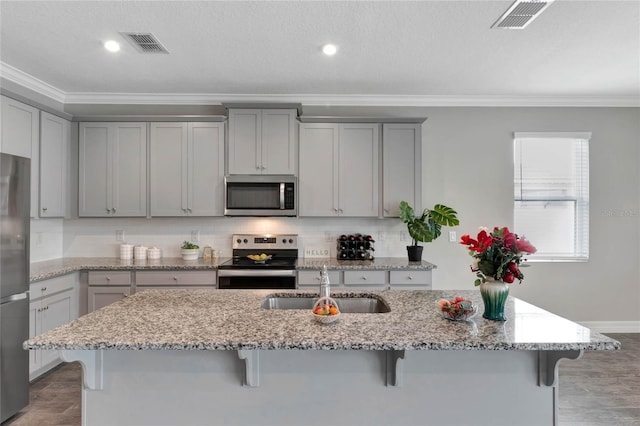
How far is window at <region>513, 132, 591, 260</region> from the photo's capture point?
4398 mm

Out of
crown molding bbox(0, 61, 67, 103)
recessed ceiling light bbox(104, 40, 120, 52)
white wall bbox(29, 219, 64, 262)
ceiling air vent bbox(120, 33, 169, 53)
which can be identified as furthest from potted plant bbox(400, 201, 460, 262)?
crown molding bbox(0, 61, 67, 103)

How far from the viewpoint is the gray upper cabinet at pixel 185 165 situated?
3.97m

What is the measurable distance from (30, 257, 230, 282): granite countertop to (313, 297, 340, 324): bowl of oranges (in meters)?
2.15

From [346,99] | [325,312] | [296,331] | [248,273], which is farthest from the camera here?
[346,99]

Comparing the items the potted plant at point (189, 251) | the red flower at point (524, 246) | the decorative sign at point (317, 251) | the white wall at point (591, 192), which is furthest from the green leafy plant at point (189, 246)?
the red flower at point (524, 246)

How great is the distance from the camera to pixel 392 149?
4.00 metres

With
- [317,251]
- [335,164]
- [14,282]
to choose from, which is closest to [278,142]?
[335,164]

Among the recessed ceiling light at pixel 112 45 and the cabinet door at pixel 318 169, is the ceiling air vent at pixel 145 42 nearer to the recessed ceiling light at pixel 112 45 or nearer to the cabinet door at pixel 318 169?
the recessed ceiling light at pixel 112 45

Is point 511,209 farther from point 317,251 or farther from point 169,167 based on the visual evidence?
point 169,167

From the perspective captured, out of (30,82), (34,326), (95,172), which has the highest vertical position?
(30,82)

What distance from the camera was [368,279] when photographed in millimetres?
3668

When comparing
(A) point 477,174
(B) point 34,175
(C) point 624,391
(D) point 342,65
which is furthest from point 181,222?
(C) point 624,391

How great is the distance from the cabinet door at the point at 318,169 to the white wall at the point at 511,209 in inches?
13.6

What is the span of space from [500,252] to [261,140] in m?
2.85
